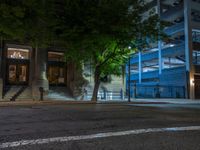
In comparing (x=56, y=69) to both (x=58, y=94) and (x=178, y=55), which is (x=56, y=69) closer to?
(x=58, y=94)

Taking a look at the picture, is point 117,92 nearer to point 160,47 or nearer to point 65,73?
point 65,73

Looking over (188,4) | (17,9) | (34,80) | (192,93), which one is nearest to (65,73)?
(34,80)

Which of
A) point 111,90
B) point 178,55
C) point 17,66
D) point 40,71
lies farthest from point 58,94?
point 178,55

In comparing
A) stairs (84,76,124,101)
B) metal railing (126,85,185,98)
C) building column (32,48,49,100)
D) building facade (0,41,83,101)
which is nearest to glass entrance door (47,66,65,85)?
building facade (0,41,83,101)

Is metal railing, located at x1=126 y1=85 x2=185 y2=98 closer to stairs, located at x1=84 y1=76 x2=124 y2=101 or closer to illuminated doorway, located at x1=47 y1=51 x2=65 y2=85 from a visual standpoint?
stairs, located at x1=84 y1=76 x2=124 y2=101

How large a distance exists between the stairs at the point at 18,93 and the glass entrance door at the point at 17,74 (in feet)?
4.26

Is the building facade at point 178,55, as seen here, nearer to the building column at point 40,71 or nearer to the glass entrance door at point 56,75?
the glass entrance door at point 56,75

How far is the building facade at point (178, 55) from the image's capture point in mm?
39375

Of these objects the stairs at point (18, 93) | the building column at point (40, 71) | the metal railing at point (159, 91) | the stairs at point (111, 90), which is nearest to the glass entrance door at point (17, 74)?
the stairs at point (18, 93)

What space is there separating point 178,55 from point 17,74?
27.6m

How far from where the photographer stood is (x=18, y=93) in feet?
81.8

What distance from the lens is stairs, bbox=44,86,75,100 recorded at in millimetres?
25650

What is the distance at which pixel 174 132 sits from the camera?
591 centimetres

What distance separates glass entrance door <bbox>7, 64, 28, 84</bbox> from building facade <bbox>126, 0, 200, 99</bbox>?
47.0ft
